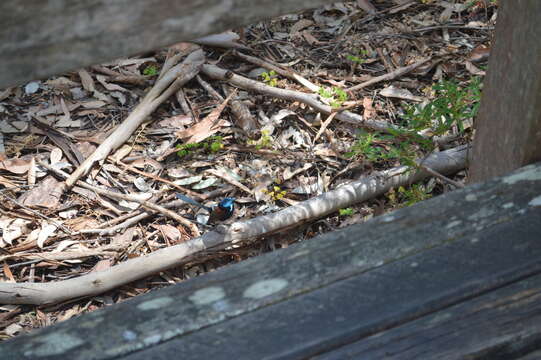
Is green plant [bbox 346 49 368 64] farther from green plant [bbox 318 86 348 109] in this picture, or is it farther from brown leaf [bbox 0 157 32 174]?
brown leaf [bbox 0 157 32 174]

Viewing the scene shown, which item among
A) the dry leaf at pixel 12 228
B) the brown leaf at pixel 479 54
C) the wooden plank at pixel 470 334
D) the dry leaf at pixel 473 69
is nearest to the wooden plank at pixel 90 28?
the wooden plank at pixel 470 334

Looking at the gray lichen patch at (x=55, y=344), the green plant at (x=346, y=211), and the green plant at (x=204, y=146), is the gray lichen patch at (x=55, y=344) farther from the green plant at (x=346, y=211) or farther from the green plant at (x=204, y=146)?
the green plant at (x=204, y=146)

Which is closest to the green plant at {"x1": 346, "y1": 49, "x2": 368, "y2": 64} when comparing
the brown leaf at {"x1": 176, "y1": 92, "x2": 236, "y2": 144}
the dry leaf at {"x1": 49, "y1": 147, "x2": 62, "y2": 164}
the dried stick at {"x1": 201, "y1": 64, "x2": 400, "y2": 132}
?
the dried stick at {"x1": 201, "y1": 64, "x2": 400, "y2": 132}

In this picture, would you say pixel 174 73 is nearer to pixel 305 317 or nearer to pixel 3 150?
pixel 3 150

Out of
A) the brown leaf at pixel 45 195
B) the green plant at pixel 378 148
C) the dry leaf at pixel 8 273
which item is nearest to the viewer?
the dry leaf at pixel 8 273

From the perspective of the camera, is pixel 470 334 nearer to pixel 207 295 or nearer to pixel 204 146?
pixel 207 295

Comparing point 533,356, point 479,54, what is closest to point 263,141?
point 479,54
